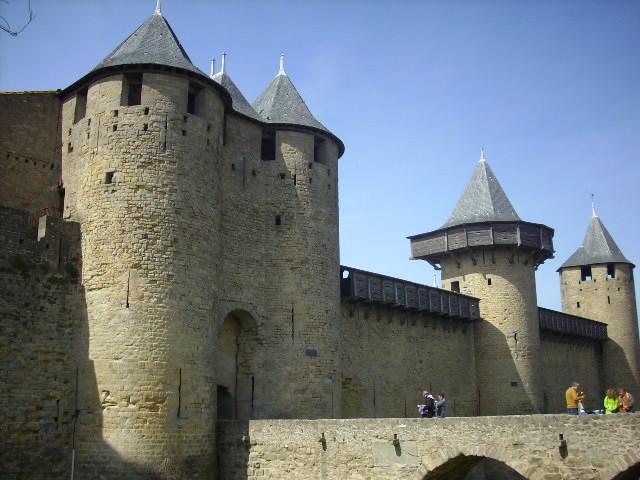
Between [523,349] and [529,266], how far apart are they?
3288 mm

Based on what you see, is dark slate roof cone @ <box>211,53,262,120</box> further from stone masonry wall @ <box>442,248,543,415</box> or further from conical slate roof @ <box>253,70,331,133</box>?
stone masonry wall @ <box>442,248,543,415</box>

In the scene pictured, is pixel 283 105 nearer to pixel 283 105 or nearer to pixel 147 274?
pixel 283 105

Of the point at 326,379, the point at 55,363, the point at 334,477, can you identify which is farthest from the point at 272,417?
the point at 55,363

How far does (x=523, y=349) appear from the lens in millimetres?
27547

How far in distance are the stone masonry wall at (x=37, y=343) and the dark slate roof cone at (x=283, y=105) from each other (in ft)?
23.4

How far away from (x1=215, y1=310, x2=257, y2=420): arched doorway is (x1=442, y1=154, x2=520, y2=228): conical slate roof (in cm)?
1256

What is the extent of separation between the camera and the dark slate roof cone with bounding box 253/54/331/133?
2070 cm

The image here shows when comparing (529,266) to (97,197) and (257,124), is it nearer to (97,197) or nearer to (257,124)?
(257,124)

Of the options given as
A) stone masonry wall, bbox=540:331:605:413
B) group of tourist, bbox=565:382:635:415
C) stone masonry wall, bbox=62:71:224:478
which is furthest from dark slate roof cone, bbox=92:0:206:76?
stone masonry wall, bbox=540:331:605:413

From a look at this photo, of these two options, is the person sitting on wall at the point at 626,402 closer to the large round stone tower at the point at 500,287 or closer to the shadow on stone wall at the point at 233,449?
the shadow on stone wall at the point at 233,449

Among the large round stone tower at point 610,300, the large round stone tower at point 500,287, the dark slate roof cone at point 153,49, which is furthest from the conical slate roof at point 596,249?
the dark slate roof cone at point 153,49

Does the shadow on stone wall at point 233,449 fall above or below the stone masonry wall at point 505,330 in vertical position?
below

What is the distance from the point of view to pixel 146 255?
15.9 m

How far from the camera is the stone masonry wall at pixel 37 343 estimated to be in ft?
47.7
